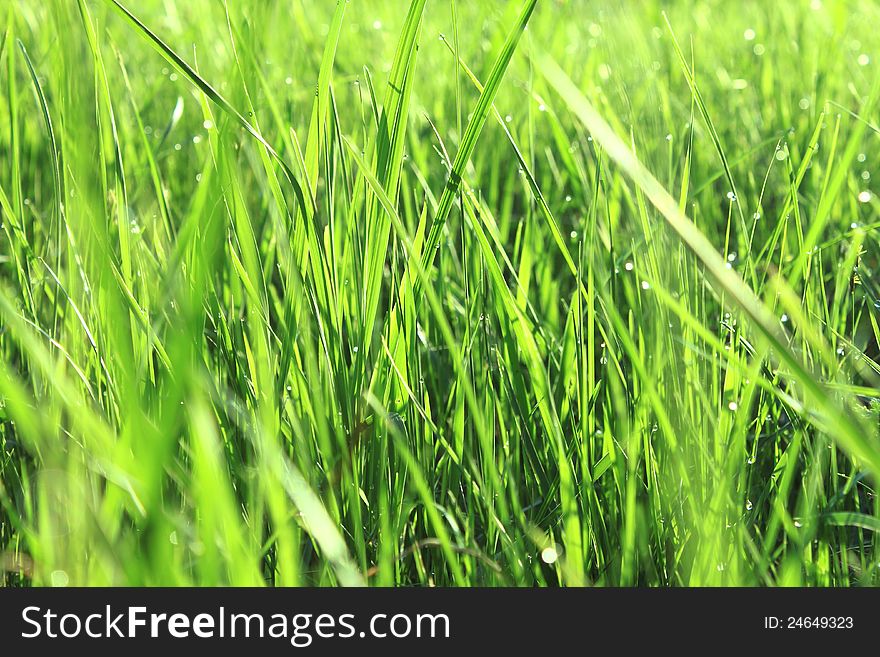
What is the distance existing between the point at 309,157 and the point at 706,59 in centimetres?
125

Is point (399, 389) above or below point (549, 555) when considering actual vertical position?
above

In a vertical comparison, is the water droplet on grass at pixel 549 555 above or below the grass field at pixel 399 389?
below

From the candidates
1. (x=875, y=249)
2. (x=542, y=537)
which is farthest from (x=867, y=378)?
(x=542, y=537)

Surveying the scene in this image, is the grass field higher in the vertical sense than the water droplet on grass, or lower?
higher

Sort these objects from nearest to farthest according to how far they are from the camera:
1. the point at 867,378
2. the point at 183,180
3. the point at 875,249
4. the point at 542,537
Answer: the point at 542,537, the point at 867,378, the point at 875,249, the point at 183,180

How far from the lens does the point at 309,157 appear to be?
1.95 ft

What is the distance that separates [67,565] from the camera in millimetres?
441
